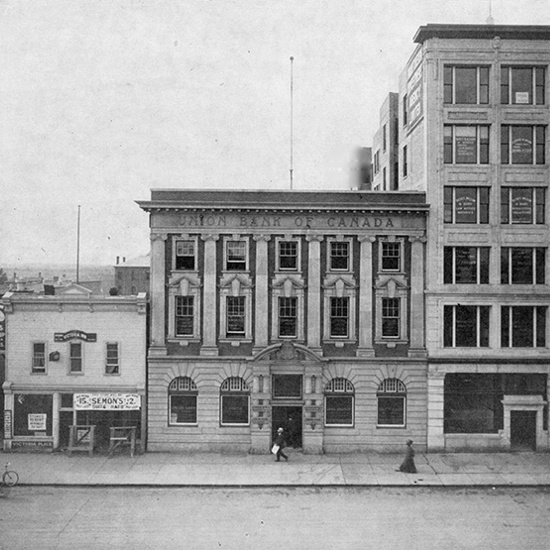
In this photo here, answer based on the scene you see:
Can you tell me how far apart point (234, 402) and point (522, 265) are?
15.6m

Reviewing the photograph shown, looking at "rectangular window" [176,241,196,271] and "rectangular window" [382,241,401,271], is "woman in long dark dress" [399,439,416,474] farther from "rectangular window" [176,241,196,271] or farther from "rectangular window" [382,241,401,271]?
"rectangular window" [176,241,196,271]

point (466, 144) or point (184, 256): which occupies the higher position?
point (466, 144)

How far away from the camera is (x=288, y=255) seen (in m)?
29.2

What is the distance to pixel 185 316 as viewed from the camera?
29.1 metres

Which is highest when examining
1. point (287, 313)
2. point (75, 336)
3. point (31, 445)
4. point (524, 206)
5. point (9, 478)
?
point (524, 206)

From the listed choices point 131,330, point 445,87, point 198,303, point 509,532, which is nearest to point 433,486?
point 509,532

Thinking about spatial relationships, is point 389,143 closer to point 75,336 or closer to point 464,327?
point 464,327

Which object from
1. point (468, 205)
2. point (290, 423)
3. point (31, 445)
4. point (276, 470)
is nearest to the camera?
point (276, 470)

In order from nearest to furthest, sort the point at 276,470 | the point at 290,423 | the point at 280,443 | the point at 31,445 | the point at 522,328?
the point at 276,470
the point at 280,443
the point at 31,445
the point at 290,423
the point at 522,328

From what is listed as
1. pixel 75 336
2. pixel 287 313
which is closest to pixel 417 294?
pixel 287 313

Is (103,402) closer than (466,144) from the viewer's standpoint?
Yes

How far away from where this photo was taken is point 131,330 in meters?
29.0

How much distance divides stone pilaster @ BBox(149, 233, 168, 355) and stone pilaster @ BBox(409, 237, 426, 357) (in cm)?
1210

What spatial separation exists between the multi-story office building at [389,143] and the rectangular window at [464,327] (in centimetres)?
1185
